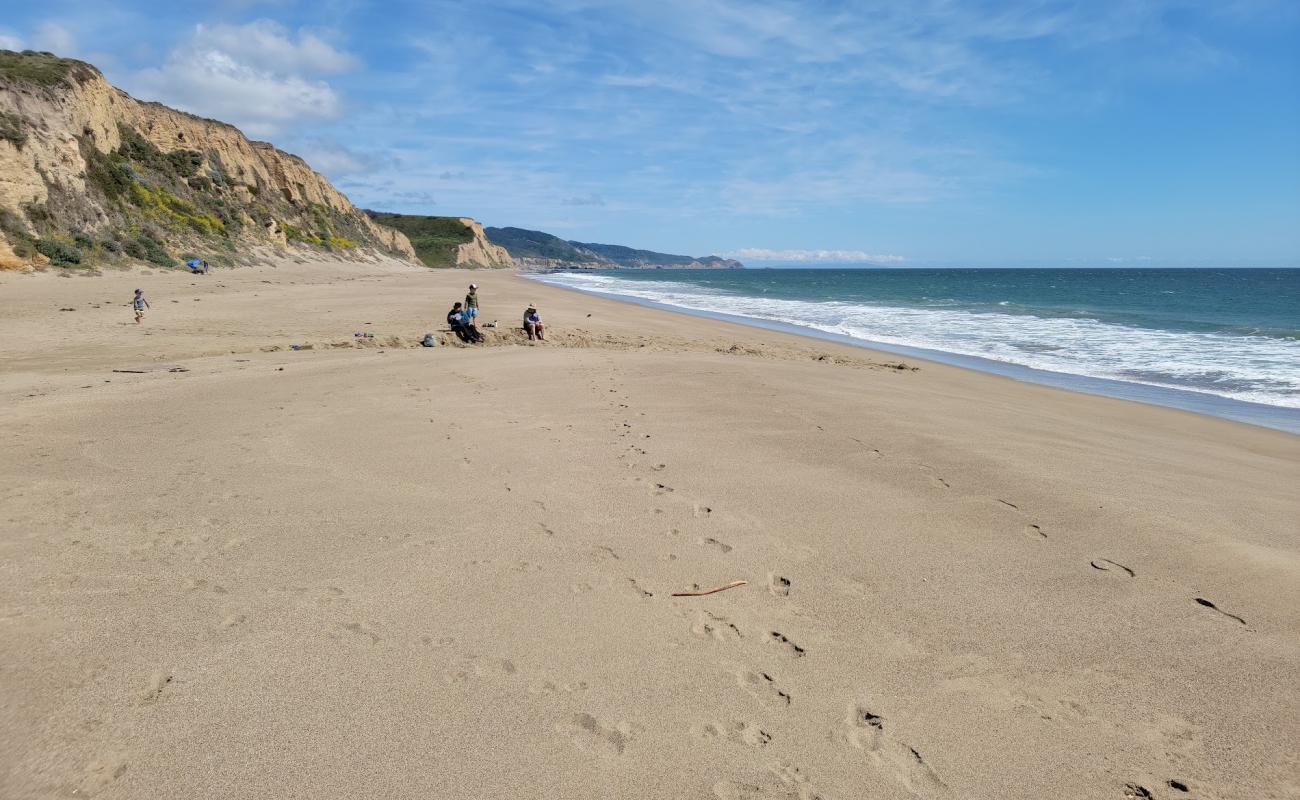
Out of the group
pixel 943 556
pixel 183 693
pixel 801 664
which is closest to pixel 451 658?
pixel 183 693

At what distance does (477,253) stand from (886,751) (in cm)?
11997

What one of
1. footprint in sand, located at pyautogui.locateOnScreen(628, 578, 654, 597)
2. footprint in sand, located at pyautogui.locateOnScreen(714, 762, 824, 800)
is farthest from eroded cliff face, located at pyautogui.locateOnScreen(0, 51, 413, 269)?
footprint in sand, located at pyautogui.locateOnScreen(714, 762, 824, 800)

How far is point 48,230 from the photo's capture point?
23.6 m

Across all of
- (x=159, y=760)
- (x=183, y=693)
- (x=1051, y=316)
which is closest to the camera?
(x=159, y=760)

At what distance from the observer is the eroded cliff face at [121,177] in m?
23.6

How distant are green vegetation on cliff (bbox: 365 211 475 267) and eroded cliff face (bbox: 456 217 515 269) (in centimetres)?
85

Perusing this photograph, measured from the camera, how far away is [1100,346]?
20.0 metres

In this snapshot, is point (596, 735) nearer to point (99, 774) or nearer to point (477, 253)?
point (99, 774)

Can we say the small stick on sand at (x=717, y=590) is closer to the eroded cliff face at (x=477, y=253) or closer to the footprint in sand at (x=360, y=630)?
the footprint in sand at (x=360, y=630)

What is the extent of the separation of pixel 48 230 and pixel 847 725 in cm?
3024

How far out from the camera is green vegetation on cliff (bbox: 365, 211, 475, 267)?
106938mm

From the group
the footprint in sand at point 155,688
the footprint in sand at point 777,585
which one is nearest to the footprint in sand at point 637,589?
the footprint in sand at point 777,585

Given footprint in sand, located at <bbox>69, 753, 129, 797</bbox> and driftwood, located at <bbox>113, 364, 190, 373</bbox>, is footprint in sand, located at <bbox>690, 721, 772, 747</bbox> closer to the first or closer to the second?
footprint in sand, located at <bbox>69, 753, 129, 797</bbox>

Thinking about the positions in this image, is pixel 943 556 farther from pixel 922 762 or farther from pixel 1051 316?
pixel 1051 316
